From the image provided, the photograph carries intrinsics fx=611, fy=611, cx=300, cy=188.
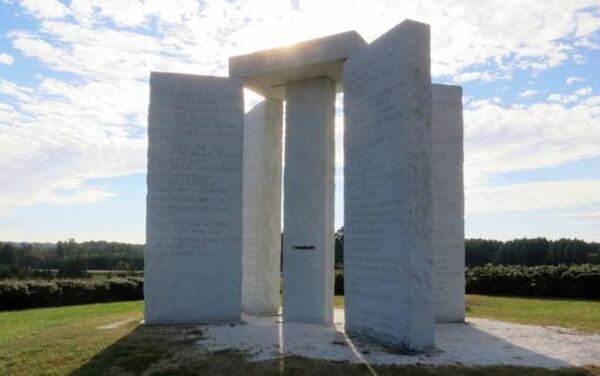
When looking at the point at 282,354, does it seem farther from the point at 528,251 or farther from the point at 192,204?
the point at 528,251

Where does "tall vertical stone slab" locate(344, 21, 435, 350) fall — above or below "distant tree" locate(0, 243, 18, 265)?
above

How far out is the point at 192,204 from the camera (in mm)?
13695

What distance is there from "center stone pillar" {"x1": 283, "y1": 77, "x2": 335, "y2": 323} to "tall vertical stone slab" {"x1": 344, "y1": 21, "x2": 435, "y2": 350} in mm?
2093

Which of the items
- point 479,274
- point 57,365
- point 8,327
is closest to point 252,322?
point 57,365

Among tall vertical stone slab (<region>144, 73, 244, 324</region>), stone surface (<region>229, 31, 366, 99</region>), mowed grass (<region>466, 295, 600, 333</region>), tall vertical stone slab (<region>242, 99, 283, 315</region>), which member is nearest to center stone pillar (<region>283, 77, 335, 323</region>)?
stone surface (<region>229, 31, 366, 99</region>)

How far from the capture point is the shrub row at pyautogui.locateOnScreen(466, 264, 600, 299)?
25.6m

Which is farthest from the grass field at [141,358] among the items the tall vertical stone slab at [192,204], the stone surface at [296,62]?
the stone surface at [296,62]

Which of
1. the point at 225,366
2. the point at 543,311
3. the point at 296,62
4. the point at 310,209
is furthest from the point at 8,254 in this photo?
the point at 225,366

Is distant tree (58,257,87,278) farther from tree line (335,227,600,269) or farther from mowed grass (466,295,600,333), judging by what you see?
tree line (335,227,600,269)

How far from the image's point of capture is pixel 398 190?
1047 centimetres

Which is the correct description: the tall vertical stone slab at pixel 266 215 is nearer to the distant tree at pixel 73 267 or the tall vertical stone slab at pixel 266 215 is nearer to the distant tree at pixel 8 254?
the distant tree at pixel 73 267

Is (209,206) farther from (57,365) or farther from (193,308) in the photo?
(57,365)

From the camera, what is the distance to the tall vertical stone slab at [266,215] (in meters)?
16.2

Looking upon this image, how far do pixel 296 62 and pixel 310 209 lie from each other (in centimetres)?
340
